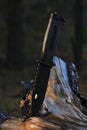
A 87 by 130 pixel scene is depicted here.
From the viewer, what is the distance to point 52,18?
3.77m

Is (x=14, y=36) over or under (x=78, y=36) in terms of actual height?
over

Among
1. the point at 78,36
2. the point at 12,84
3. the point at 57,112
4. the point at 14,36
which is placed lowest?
the point at 57,112

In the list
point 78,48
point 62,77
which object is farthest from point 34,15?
point 62,77

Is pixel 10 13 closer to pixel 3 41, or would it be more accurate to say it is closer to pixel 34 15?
pixel 34 15

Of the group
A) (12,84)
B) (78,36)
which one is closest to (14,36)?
(78,36)

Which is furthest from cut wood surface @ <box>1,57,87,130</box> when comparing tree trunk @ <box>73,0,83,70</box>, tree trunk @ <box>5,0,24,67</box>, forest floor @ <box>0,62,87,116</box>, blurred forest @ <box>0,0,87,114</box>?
tree trunk @ <box>5,0,24,67</box>

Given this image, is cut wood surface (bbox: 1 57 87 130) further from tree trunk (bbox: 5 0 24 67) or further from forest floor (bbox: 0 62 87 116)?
tree trunk (bbox: 5 0 24 67)

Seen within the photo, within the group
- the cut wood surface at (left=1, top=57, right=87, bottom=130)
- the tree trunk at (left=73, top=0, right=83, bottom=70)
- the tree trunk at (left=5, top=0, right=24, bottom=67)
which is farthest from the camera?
the tree trunk at (left=5, top=0, right=24, bottom=67)

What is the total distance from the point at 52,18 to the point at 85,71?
830 inches

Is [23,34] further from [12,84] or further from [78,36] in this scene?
[12,84]

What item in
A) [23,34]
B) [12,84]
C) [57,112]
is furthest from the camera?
[23,34]

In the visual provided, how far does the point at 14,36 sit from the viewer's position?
25.6 meters

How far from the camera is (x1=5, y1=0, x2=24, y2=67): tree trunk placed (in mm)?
25203

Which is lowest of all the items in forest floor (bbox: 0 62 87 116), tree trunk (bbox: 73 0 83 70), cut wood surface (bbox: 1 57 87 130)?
cut wood surface (bbox: 1 57 87 130)
